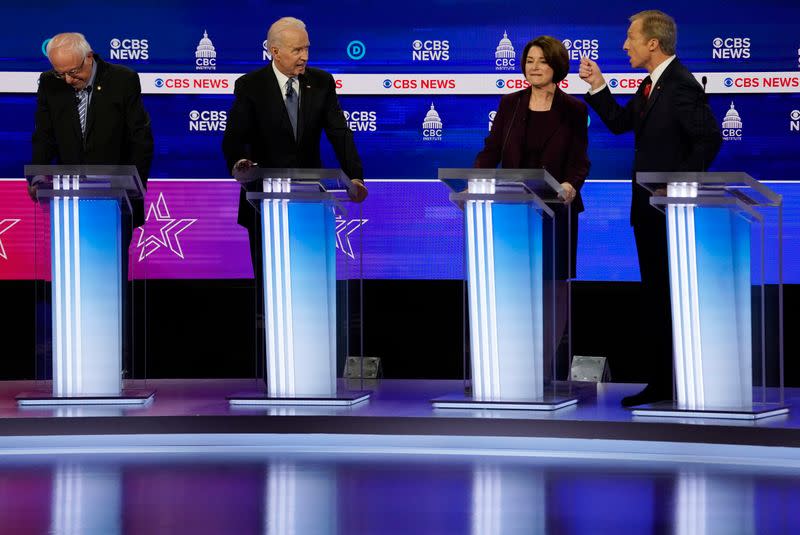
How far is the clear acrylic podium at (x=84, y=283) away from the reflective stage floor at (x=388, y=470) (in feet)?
0.53

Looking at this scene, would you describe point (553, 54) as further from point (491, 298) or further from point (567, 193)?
point (491, 298)

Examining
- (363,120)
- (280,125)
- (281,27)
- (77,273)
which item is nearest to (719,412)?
(280,125)

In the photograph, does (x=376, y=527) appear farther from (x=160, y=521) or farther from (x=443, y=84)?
(x=443, y=84)

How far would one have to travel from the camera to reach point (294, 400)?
5.18m

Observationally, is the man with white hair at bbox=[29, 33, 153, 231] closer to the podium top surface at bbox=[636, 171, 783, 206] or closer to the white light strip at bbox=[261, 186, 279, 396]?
the white light strip at bbox=[261, 186, 279, 396]

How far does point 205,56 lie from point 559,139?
2456 mm

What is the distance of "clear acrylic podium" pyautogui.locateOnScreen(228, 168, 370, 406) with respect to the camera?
5133 millimetres

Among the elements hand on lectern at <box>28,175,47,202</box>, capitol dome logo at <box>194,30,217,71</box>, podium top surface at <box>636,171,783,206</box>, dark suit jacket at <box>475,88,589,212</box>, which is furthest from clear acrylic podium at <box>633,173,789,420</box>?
capitol dome logo at <box>194,30,217,71</box>

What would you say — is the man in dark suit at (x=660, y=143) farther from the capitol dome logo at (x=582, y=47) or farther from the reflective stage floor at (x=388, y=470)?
the capitol dome logo at (x=582, y=47)

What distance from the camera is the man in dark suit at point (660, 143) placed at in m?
5.14

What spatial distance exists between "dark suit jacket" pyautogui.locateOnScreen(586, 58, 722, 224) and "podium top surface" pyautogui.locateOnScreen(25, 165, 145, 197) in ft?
6.28

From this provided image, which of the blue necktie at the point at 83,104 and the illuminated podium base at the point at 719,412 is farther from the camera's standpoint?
the blue necktie at the point at 83,104

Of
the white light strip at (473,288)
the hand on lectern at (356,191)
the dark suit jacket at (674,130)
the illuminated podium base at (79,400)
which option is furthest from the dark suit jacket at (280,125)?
the dark suit jacket at (674,130)

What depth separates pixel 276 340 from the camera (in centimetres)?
516
